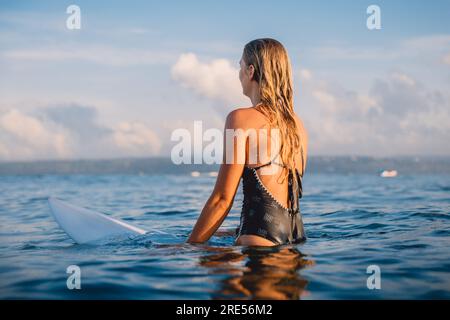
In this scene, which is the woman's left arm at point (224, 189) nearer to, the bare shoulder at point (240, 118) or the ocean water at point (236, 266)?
the bare shoulder at point (240, 118)

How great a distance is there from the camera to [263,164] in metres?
4.44

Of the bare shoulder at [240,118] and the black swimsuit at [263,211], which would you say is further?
the black swimsuit at [263,211]

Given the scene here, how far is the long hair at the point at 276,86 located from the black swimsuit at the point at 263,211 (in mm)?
264

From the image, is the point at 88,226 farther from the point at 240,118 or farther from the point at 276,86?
the point at 276,86

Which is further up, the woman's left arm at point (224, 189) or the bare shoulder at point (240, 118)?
the bare shoulder at point (240, 118)

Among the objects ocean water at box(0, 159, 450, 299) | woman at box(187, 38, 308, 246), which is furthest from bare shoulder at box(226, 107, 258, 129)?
ocean water at box(0, 159, 450, 299)

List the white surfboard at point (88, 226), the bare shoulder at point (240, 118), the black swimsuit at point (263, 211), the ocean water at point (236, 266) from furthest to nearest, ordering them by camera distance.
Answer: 1. the white surfboard at point (88, 226)
2. the black swimsuit at point (263, 211)
3. the bare shoulder at point (240, 118)
4. the ocean water at point (236, 266)

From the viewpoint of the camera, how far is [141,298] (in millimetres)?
3572

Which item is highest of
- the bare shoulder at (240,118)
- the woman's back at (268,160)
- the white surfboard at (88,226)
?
the bare shoulder at (240,118)

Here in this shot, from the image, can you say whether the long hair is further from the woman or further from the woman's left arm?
the woman's left arm

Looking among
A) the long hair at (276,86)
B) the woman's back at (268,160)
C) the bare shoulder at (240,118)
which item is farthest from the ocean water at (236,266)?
the bare shoulder at (240,118)

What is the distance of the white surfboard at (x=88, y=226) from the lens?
6066 millimetres

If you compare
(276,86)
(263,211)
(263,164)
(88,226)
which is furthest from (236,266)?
(88,226)
